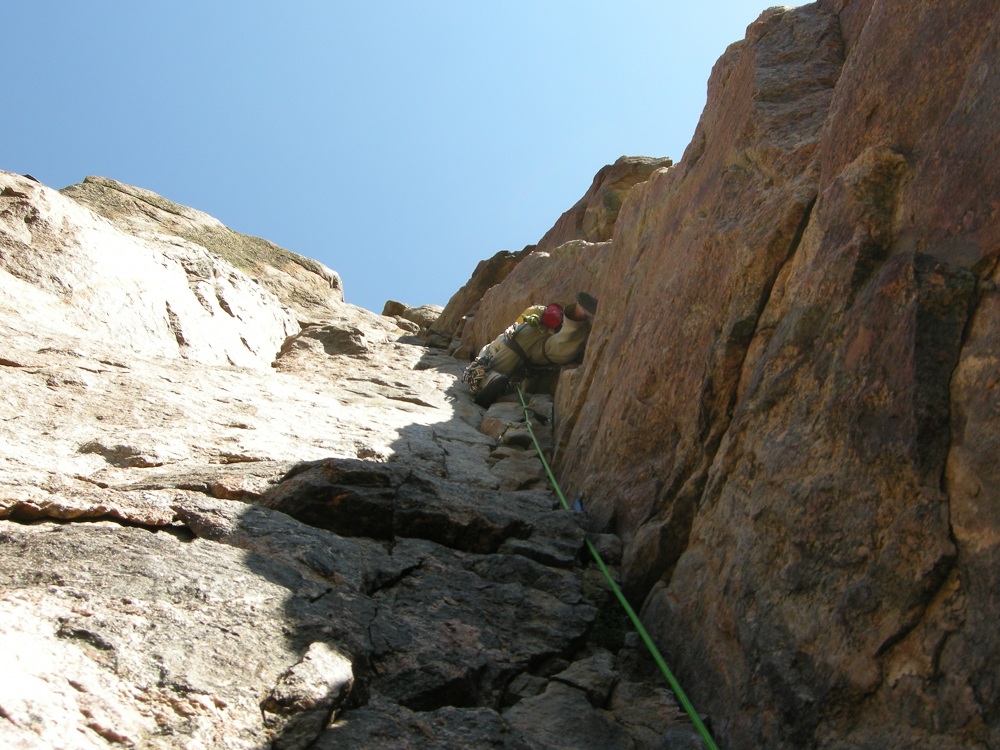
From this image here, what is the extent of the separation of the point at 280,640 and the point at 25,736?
120cm

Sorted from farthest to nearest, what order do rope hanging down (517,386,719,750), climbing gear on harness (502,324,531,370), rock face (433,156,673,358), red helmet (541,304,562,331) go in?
rock face (433,156,673,358)
climbing gear on harness (502,324,531,370)
red helmet (541,304,562,331)
rope hanging down (517,386,719,750)

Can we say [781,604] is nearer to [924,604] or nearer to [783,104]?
[924,604]

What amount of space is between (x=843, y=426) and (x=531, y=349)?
939 cm

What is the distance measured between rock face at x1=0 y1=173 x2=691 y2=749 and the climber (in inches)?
132

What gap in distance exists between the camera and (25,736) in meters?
2.86

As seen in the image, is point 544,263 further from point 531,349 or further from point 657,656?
point 657,656

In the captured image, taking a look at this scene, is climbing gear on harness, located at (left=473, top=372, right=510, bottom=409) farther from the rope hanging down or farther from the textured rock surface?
the rope hanging down

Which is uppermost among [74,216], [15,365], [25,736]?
[74,216]

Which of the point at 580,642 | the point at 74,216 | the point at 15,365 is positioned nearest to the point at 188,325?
the point at 74,216

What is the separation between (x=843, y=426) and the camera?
4086 mm

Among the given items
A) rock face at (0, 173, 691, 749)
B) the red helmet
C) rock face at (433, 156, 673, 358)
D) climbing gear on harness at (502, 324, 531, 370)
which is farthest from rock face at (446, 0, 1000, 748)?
rock face at (433, 156, 673, 358)

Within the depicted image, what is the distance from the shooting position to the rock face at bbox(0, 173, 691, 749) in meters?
3.44

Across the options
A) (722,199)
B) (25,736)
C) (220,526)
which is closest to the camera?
(25,736)

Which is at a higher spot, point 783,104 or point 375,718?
point 783,104
